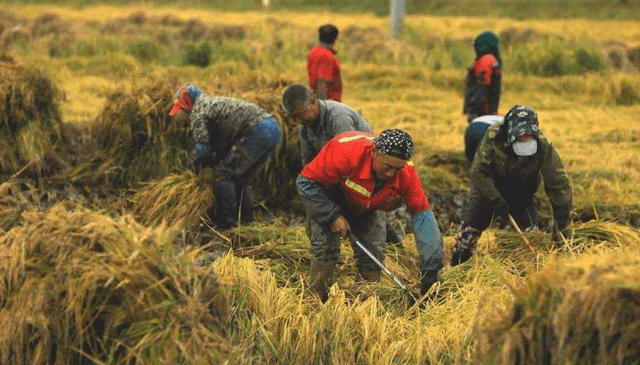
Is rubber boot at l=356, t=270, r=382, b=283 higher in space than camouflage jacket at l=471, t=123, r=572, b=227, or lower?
lower

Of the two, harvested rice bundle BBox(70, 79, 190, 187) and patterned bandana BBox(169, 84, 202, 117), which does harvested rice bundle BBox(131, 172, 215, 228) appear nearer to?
harvested rice bundle BBox(70, 79, 190, 187)

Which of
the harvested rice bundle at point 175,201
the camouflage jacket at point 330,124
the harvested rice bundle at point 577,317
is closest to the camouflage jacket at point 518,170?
the camouflage jacket at point 330,124

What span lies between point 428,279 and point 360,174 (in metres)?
0.88

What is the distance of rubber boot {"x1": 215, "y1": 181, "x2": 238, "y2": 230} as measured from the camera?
911 centimetres

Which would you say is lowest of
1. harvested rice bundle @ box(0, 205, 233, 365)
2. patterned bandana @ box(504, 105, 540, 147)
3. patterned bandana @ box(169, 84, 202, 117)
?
harvested rice bundle @ box(0, 205, 233, 365)

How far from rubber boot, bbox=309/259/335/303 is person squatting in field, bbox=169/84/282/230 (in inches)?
83.2

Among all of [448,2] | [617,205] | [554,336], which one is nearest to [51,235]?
[554,336]

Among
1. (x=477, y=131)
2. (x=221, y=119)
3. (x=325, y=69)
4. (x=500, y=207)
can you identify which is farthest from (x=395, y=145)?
(x=325, y=69)

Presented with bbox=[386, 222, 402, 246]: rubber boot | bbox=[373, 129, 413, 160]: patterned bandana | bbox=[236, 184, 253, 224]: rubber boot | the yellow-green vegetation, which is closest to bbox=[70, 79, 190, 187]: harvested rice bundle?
the yellow-green vegetation

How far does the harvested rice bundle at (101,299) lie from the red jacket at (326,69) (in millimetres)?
5380

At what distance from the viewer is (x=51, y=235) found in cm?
496

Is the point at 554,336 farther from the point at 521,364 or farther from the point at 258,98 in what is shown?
the point at 258,98

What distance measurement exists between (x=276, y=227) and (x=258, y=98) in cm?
211

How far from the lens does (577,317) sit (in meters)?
4.54
